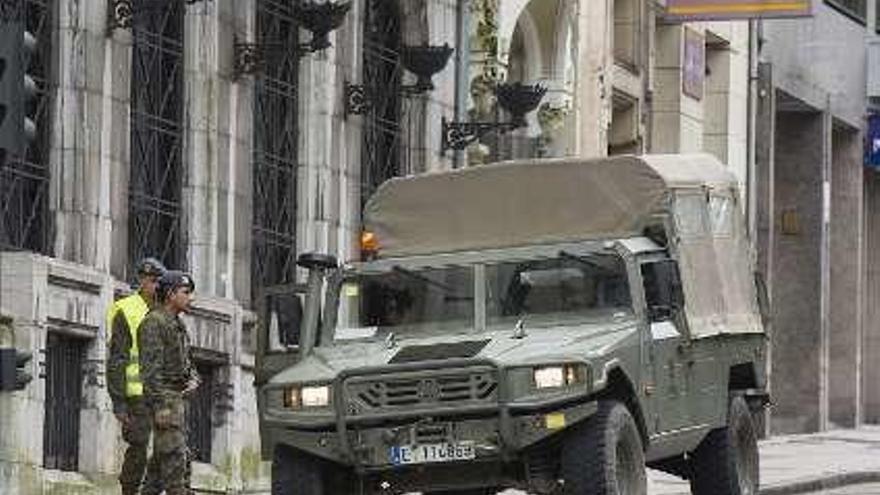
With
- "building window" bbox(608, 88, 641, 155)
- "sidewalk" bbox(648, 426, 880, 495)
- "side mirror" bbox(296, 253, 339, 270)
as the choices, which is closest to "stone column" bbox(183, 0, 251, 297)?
"sidewalk" bbox(648, 426, 880, 495)

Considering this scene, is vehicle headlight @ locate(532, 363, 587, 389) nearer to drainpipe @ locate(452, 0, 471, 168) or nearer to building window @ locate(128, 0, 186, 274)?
building window @ locate(128, 0, 186, 274)

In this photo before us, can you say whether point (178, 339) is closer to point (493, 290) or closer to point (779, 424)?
point (493, 290)

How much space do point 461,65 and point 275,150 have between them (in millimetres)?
4891

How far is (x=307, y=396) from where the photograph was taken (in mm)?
19109

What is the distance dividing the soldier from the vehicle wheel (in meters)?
0.64

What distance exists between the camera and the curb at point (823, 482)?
27.7 m

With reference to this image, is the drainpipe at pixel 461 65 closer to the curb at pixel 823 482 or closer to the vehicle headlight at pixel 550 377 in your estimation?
the curb at pixel 823 482

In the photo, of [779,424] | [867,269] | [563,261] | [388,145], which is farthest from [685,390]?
[867,269]

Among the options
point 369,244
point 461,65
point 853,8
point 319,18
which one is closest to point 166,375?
point 369,244

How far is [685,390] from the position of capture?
815 inches

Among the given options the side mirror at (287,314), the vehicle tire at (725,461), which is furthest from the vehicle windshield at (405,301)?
the vehicle tire at (725,461)

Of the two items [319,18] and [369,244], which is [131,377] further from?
[319,18]

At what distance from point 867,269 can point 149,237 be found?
90.0 feet

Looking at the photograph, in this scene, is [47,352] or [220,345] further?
[220,345]
